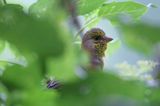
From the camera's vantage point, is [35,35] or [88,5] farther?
[88,5]

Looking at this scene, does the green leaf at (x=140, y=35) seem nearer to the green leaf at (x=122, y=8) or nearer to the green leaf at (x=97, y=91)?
the green leaf at (x=97, y=91)

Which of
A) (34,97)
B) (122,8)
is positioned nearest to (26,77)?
(34,97)

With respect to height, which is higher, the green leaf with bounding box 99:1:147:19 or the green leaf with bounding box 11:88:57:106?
the green leaf with bounding box 99:1:147:19

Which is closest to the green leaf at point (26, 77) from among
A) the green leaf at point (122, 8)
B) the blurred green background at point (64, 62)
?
the blurred green background at point (64, 62)

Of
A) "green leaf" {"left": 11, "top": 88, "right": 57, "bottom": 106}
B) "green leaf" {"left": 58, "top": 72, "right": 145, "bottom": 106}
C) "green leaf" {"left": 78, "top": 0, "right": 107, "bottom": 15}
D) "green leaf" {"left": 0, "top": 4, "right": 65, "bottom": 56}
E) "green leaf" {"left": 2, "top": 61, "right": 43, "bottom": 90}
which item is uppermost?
"green leaf" {"left": 78, "top": 0, "right": 107, "bottom": 15}

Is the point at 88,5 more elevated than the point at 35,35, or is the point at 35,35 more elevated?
the point at 88,5

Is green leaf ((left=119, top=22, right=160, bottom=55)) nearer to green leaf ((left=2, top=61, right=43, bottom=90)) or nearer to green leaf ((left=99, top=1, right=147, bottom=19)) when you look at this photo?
green leaf ((left=2, top=61, right=43, bottom=90))

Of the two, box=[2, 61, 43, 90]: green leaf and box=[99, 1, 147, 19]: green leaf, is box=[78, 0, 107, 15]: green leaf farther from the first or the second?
box=[2, 61, 43, 90]: green leaf

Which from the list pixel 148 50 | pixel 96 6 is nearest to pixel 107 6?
pixel 96 6

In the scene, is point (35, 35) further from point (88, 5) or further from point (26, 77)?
point (88, 5)

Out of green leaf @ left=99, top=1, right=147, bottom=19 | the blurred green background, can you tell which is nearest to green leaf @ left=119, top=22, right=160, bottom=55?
the blurred green background

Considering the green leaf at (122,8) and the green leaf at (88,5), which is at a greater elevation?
the green leaf at (88,5)

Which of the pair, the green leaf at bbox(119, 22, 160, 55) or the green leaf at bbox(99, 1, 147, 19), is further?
the green leaf at bbox(99, 1, 147, 19)
